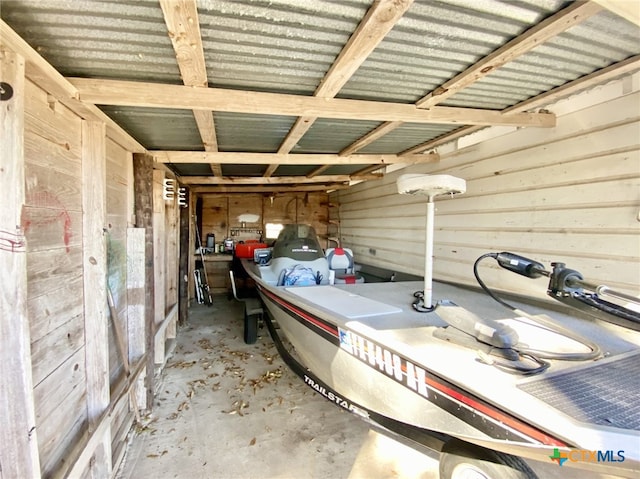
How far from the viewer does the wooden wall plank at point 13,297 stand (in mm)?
1064

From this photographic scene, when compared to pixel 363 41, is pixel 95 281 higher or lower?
lower

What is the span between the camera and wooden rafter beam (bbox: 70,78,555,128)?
1591 millimetres

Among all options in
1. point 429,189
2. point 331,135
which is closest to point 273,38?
point 429,189

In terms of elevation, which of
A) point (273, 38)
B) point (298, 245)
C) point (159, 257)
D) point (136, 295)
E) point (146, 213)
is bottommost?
point (136, 295)

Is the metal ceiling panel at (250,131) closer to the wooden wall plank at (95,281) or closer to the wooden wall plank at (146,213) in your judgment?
the wooden wall plank at (146,213)

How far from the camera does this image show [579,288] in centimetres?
154

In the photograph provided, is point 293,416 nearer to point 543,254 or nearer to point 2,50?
point 543,254

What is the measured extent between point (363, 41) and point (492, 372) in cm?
147

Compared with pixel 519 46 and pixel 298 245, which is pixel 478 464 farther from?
pixel 298 245

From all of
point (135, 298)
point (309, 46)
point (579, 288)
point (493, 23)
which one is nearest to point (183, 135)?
point (135, 298)

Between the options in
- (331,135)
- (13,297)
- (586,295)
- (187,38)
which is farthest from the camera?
(331,135)

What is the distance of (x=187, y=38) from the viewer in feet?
3.99

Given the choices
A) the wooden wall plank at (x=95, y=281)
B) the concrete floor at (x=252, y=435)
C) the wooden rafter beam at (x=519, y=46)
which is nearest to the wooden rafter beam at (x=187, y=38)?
the wooden wall plank at (x=95, y=281)

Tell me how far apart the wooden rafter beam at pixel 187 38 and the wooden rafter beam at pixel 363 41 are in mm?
621
